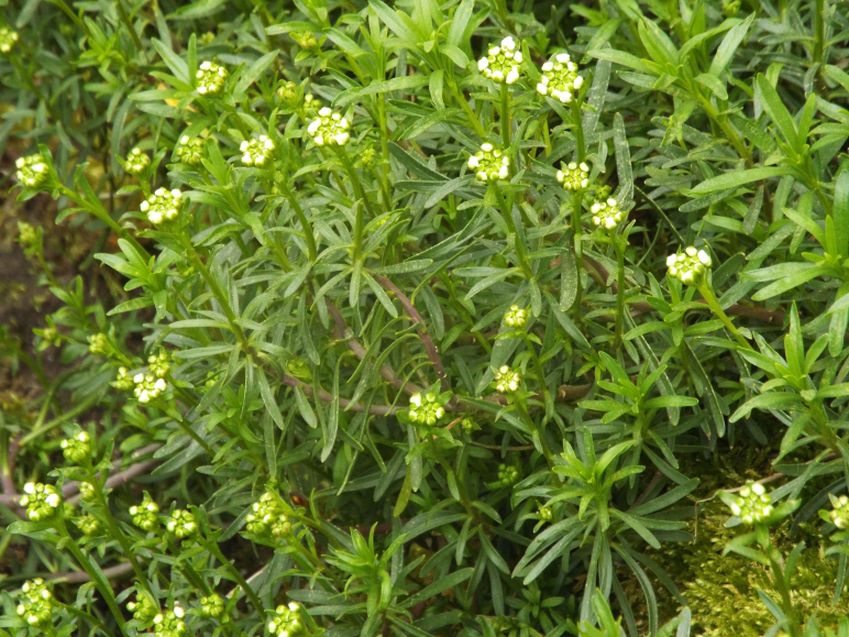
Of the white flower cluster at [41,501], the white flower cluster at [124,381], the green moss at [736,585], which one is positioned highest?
the white flower cluster at [124,381]

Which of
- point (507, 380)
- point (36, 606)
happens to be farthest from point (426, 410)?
point (36, 606)

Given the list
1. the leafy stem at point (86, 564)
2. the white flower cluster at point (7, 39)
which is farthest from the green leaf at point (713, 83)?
the white flower cluster at point (7, 39)

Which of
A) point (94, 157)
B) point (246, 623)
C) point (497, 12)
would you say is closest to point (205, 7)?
point (497, 12)

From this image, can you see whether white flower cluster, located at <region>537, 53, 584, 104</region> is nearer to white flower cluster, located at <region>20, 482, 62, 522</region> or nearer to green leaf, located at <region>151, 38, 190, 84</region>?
green leaf, located at <region>151, 38, 190, 84</region>

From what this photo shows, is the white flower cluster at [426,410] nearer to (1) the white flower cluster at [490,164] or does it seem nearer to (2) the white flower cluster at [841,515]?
(1) the white flower cluster at [490,164]

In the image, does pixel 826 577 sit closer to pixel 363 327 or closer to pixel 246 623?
pixel 363 327

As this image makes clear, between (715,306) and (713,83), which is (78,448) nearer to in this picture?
(715,306)
